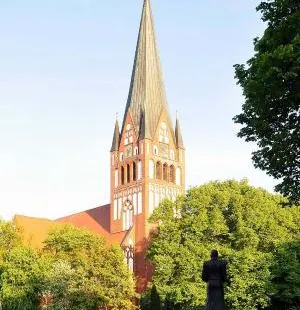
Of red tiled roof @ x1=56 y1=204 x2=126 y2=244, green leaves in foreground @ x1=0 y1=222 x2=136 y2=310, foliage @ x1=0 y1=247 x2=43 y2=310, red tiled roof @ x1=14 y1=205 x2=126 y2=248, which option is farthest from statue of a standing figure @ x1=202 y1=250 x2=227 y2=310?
red tiled roof @ x1=56 y1=204 x2=126 y2=244

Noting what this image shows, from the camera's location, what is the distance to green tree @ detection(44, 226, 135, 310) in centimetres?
4778

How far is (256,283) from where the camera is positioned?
43.6 metres

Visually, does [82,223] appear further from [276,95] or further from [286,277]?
[276,95]

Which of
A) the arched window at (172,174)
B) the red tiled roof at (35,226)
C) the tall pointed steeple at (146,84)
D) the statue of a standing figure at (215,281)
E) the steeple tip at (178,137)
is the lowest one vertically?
the statue of a standing figure at (215,281)

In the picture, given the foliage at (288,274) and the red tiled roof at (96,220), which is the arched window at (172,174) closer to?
the red tiled roof at (96,220)

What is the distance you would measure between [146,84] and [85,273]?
26473mm

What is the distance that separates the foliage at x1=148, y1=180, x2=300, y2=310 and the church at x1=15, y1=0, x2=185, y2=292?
1427 cm

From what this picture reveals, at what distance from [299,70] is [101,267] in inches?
1322

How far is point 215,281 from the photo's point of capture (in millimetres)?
17953

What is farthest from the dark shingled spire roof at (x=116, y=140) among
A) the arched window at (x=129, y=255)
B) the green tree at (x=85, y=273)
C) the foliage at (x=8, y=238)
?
the foliage at (x=8, y=238)

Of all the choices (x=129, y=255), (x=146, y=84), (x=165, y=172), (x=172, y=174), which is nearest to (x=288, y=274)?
(x=129, y=255)

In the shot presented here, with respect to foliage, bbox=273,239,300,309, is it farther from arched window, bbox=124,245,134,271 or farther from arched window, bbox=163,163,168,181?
arched window, bbox=163,163,168,181

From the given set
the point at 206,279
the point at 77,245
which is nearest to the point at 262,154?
the point at 206,279

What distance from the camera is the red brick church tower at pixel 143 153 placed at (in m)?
65.2
